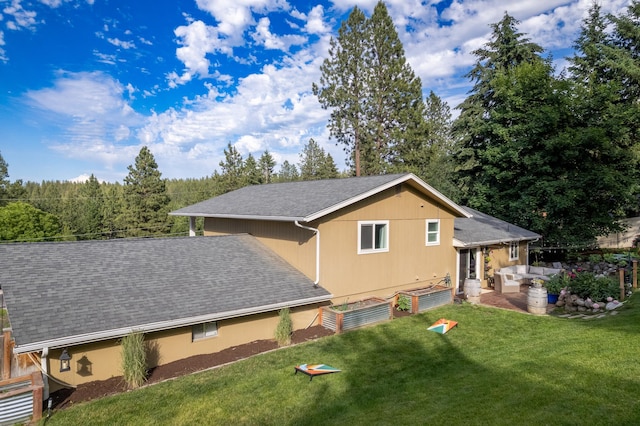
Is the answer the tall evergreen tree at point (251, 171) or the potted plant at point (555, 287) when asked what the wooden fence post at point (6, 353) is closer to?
the potted plant at point (555, 287)

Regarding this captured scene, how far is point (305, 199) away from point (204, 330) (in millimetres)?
5246

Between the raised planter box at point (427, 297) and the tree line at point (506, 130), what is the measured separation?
11.1m

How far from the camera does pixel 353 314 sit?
32.8ft

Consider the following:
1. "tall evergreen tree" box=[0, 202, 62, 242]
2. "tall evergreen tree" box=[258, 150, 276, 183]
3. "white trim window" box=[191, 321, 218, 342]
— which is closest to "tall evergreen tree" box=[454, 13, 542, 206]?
"white trim window" box=[191, 321, 218, 342]

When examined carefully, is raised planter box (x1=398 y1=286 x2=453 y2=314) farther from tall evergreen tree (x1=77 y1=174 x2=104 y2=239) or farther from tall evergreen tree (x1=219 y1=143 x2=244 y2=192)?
tall evergreen tree (x1=77 y1=174 x2=104 y2=239)

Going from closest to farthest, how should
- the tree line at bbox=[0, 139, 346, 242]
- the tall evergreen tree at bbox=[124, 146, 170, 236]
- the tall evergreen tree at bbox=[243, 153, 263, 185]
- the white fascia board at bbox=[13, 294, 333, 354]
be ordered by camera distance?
the white fascia board at bbox=[13, 294, 333, 354] < the tree line at bbox=[0, 139, 346, 242] < the tall evergreen tree at bbox=[124, 146, 170, 236] < the tall evergreen tree at bbox=[243, 153, 263, 185]

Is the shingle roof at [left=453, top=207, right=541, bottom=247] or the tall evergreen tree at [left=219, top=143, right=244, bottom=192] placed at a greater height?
the tall evergreen tree at [left=219, top=143, right=244, bottom=192]

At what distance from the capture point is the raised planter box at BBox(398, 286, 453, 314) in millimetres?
11641

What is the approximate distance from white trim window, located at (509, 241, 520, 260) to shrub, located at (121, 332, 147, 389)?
16.5m

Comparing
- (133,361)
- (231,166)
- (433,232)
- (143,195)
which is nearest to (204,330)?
(133,361)

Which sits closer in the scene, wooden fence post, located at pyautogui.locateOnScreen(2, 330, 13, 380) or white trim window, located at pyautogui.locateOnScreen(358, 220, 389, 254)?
wooden fence post, located at pyautogui.locateOnScreen(2, 330, 13, 380)

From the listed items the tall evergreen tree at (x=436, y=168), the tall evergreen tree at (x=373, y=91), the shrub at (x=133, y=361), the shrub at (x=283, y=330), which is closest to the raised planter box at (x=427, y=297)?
the shrub at (x=283, y=330)

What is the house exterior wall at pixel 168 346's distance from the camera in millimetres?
6645

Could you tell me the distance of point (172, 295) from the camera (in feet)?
26.8
